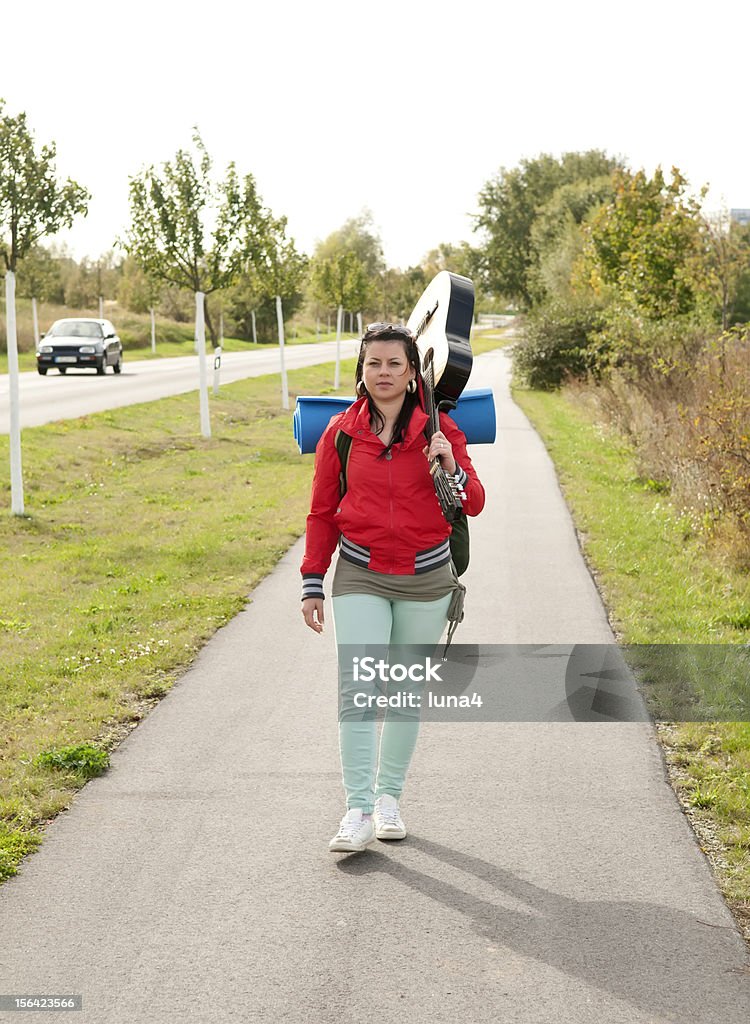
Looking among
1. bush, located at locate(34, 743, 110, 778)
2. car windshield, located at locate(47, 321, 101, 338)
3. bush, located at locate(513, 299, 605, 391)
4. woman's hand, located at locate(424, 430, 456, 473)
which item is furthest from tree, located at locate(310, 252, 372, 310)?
woman's hand, located at locate(424, 430, 456, 473)

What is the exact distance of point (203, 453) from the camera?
18.5 meters

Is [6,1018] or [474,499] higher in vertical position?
[474,499]

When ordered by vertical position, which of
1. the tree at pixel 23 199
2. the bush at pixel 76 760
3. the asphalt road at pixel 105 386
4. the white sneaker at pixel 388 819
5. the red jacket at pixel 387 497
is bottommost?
the bush at pixel 76 760

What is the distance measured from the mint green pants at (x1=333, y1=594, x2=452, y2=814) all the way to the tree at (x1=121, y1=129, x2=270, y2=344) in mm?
16671

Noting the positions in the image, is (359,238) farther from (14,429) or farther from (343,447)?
(343,447)

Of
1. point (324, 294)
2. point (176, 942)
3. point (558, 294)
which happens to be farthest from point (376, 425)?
point (558, 294)

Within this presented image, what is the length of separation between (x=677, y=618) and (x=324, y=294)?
28642 mm

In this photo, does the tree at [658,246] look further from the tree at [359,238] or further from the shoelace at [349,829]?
the tree at [359,238]

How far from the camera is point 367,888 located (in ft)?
13.0

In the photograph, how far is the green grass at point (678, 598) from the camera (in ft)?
15.0

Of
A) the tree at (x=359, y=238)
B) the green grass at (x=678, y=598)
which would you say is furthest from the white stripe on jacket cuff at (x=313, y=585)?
the tree at (x=359, y=238)

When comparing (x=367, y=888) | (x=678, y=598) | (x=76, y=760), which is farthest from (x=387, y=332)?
(x=678, y=598)

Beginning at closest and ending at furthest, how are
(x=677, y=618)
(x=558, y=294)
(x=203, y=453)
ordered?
1. (x=677, y=618)
2. (x=203, y=453)
3. (x=558, y=294)

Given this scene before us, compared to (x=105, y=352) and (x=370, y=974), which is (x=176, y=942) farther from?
(x=105, y=352)
